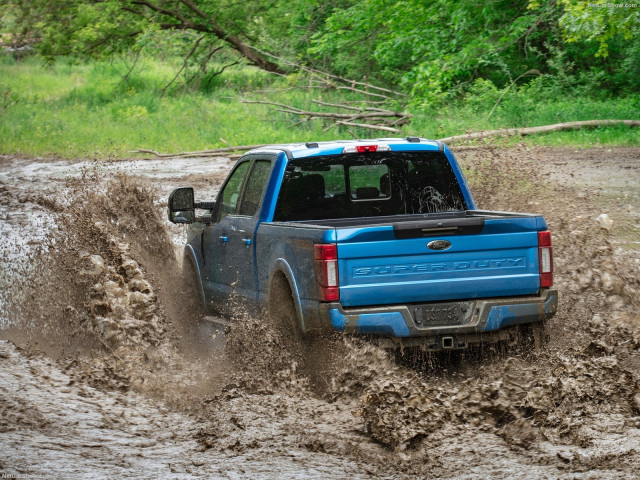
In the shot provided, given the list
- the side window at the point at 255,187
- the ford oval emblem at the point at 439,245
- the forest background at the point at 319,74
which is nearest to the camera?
the ford oval emblem at the point at 439,245

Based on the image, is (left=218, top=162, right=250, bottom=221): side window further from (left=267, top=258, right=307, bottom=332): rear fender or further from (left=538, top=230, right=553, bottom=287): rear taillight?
(left=538, top=230, right=553, bottom=287): rear taillight

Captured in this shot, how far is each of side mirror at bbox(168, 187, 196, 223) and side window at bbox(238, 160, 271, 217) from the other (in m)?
0.65

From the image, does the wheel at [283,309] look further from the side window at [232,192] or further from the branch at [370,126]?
the branch at [370,126]

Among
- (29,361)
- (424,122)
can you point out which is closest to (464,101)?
(424,122)

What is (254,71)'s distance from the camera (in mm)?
42750

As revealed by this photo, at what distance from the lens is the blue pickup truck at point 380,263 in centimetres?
622

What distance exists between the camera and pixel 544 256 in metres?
6.61

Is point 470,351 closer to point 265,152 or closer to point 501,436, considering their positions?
point 501,436

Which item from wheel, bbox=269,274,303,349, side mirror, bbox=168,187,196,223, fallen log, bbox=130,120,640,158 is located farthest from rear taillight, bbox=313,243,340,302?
fallen log, bbox=130,120,640,158

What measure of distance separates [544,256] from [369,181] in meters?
1.85

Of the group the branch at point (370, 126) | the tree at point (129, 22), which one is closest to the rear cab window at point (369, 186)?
the branch at point (370, 126)

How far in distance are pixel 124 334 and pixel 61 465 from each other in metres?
3.45

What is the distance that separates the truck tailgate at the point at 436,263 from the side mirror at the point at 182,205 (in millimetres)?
2767

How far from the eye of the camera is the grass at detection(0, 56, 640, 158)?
23.4 metres
